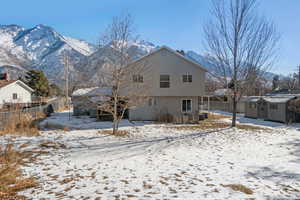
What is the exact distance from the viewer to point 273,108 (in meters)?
20.3

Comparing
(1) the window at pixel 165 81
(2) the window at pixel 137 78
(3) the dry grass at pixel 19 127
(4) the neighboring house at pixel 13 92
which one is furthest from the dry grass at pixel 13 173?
(4) the neighboring house at pixel 13 92

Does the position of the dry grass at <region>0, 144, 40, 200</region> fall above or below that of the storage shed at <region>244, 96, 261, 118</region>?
below

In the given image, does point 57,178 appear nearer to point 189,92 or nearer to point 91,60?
point 91,60

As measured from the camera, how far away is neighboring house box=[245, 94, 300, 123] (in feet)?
61.0

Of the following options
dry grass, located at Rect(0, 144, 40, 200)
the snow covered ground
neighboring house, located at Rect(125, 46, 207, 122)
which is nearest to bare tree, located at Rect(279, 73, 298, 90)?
neighboring house, located at Rect(125, 46, 207, 122)

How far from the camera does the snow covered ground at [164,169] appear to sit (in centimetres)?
470

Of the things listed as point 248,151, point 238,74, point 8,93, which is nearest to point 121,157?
point 248,151

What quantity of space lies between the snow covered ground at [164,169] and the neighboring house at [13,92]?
2837cm

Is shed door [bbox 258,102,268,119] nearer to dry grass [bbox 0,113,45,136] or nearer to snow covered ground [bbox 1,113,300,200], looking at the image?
snow covered ground [bbox 1,113,300,200]

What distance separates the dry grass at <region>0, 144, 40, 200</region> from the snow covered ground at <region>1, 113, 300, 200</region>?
28 centimetres

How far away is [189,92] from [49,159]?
15.1 meters

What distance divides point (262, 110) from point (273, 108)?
182cm

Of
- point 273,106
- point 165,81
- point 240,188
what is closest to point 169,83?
point 165,81

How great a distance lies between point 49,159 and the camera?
23.8 feet
